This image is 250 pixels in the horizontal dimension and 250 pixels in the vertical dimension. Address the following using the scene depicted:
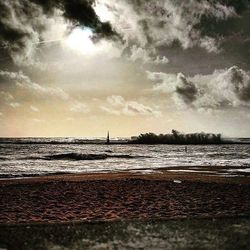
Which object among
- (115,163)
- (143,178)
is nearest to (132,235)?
(143,178)

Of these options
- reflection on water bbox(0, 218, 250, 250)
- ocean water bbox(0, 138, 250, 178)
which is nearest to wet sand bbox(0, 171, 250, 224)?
reflection on water bbox(0, 218, 250, 250)

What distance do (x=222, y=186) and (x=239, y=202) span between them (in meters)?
4.67

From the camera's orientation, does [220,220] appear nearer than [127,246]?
No

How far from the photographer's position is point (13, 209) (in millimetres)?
10352

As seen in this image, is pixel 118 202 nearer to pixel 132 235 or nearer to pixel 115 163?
pixel 132 235

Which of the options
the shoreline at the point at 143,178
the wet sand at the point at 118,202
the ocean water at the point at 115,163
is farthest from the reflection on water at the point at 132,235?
the ocean water at the point at 115,163

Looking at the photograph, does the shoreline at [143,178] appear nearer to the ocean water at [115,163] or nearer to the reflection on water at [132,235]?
the ocean water at [115,163]

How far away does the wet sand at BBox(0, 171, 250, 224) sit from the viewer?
9.34m

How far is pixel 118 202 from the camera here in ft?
38.2

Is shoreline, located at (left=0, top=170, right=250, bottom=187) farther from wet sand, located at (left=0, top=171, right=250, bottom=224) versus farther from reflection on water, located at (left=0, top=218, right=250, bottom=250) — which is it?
reflection on water, located at (left=0, top=218, right=250, bottom=250)

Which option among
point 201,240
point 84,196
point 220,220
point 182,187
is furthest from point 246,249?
point 182,187

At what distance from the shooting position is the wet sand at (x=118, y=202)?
9343 mm

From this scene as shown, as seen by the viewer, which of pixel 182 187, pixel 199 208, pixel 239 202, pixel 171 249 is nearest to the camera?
pixel 171 249

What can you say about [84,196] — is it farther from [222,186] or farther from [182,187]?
[222,186]
